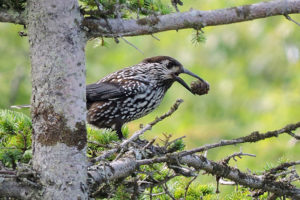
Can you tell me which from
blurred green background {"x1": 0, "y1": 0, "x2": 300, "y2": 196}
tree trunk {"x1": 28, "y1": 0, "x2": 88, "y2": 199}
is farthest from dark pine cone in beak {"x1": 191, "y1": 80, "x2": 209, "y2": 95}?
blurred green background {"x1": 0, "y1": 0, "x2": 300, "y2": 196}

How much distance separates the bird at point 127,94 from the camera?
4.62 meters

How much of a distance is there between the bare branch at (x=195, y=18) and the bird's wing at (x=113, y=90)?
185 centimetres

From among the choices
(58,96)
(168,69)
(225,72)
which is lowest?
(225,72)

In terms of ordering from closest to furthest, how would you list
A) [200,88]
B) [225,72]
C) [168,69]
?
[200,88]
[168,69]
[225,72]

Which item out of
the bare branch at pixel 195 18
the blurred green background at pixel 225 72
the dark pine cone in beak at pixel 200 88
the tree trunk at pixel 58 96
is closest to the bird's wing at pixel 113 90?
the dark pine cone in beak at pixel 200 88

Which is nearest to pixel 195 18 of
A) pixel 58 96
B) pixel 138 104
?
pixel 58 96

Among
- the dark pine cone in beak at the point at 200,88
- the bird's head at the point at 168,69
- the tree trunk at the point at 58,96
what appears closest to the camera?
the tree trunk at the point at 58,96

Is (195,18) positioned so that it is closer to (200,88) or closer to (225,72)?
(200,88)

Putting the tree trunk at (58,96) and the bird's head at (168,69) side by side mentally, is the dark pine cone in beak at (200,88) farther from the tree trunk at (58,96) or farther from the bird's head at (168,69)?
the bird's head at (168,69)

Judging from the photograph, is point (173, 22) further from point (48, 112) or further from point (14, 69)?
point (14, 69)

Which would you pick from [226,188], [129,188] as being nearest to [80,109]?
[129,188]

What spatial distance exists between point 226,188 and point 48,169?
19.6ft

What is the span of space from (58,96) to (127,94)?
6.70 ft

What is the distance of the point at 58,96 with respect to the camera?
2627 mm
